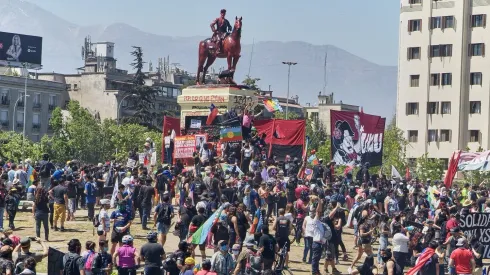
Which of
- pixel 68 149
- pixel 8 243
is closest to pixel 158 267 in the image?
pixel 8 243

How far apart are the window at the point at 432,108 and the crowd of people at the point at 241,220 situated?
2153 inches

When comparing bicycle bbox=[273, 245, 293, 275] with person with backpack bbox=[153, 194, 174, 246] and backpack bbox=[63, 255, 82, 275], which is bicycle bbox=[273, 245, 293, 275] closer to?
person with backpack bbox=[153, 194, 174, 246]

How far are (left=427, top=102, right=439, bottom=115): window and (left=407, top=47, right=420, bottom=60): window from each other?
4.52m

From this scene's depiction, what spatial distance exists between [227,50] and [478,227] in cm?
2402

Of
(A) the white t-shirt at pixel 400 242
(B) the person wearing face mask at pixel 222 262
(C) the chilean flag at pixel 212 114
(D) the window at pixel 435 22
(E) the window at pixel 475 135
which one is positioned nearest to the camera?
(B) the person wearing face mask at pixel 222 262

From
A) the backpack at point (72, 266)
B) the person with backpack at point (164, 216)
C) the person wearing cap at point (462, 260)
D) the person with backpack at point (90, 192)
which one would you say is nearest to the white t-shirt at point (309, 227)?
the person with backpack at point (164, 216)

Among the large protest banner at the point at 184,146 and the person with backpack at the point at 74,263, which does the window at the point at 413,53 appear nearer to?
the large protest banner at the point at 184,146

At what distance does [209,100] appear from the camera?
172 ft

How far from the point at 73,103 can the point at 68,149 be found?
701 inches

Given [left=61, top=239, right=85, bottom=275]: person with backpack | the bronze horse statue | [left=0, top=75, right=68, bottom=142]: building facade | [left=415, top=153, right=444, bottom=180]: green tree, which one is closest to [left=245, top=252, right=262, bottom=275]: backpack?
[left=61, top=239, right=85, bottom=275]: person with backpack

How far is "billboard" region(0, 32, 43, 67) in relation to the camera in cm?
12244

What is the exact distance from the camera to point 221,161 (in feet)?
150

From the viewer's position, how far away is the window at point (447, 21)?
98094 mm

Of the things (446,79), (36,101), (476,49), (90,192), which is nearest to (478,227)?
(90,192)
